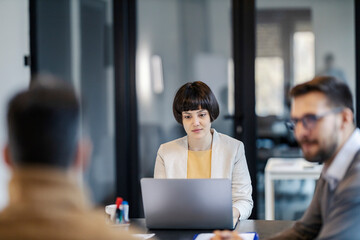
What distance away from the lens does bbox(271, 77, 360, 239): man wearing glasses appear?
72.0 inches

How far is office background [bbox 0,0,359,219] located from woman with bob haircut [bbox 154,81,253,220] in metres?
1.56

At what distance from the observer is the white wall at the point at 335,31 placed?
15.1 feet

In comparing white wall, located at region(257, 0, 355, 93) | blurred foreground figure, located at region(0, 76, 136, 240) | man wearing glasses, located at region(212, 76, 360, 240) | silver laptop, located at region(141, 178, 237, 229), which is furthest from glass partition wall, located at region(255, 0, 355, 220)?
blurred foreground figure, located at region(0, 76, 136, 240)

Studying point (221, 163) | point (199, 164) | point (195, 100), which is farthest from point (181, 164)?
point (195, 100)

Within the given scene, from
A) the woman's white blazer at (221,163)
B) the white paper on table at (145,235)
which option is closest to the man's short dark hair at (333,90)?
the white paper on table at (145,235)

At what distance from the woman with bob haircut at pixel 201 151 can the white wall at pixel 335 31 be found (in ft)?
6.06

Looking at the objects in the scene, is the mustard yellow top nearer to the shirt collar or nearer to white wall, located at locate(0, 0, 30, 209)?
the shirt collar

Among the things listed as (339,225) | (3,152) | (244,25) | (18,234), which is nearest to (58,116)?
(3,152)

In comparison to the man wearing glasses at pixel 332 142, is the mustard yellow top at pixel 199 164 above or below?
below

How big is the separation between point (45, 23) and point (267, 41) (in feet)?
6.34

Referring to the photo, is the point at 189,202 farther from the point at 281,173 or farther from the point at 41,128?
the point at 281,173

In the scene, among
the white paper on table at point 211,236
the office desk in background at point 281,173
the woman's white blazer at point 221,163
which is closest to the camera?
the white paper on table at point 211,236

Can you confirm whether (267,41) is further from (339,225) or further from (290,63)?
(339,225)

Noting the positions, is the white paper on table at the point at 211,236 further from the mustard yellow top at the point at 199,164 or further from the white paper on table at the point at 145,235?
the mustard yellow top at the point at 199,164
